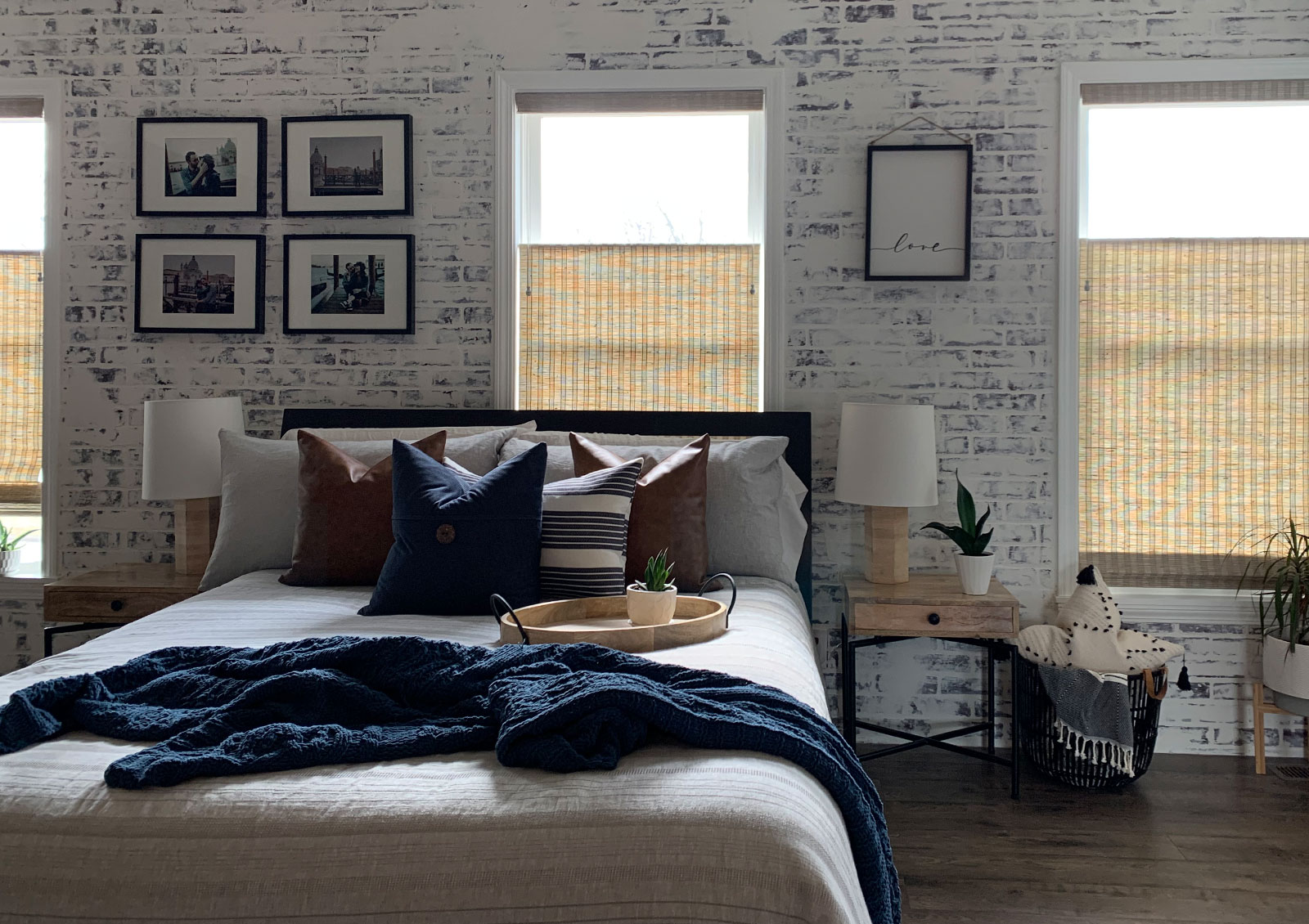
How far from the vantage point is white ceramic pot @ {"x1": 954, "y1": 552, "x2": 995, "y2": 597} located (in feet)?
10.4

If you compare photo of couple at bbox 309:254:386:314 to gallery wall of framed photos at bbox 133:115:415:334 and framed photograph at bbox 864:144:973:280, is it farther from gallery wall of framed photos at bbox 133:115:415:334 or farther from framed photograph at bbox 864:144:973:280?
framed photograph at bbox 864:144:973:280

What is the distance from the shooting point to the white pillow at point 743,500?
9.98 feet

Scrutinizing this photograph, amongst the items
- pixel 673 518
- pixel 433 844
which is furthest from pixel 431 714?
pixel 673 518

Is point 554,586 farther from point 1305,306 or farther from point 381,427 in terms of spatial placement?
point 1305,306

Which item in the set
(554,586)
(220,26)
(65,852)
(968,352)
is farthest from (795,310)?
(65,852)

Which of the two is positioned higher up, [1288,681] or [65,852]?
[65,852]

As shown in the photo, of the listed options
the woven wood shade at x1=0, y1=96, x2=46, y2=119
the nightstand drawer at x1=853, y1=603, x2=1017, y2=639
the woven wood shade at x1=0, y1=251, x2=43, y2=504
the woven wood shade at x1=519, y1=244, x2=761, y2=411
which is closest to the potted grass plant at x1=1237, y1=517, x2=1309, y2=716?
the nightstand drawer at x1=853, y1=603, x2=1017, y2=639

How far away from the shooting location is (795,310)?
360cm

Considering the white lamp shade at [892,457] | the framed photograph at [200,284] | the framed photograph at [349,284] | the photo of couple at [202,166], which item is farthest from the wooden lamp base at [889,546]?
the photo of couple at [202,166]

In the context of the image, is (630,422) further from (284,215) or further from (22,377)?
(22,377)

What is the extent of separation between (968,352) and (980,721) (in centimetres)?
135

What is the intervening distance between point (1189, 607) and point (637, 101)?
2720 mm

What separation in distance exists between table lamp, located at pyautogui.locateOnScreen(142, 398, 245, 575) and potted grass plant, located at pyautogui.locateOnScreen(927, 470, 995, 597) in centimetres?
250

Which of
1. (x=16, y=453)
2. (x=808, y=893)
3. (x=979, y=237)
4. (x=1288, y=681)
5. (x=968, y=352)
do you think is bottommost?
(x=1288, y=681)
